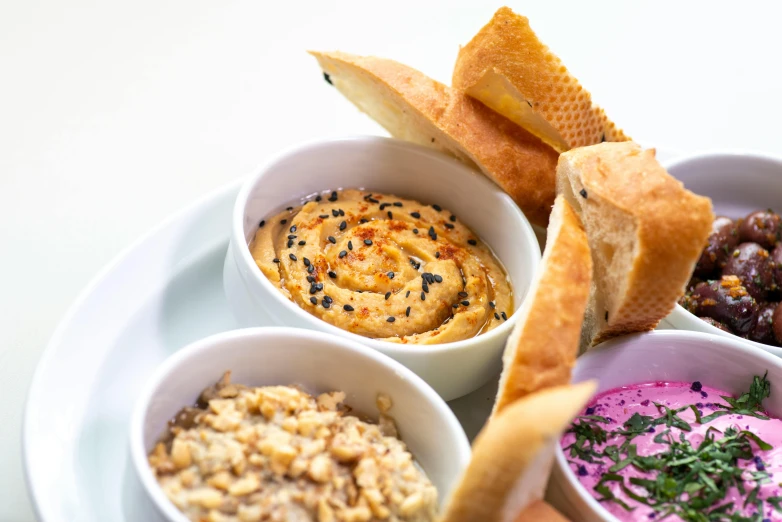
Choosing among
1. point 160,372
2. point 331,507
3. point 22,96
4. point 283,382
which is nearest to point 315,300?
point 283,382

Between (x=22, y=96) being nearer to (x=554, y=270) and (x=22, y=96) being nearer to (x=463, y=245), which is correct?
(x=463, y=245)

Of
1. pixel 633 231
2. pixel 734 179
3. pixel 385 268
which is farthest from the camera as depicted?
pixel 734 179

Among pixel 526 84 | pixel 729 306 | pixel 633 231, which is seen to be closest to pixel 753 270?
pixel 729 306

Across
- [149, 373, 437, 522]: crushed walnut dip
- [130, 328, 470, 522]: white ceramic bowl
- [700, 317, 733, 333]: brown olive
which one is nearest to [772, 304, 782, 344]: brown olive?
[700, 317, 733, 333]: brown olive

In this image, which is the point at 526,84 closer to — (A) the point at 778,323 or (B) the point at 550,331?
(B) the point at 550,331

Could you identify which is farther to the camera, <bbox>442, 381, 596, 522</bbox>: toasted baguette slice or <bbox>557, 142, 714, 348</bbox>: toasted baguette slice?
<bbox>557, 142, 714, 348</bbox>: toasted baguette slice

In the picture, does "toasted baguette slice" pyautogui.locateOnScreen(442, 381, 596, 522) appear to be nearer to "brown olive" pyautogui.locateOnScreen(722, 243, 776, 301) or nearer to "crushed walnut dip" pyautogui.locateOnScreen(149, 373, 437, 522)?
"crushed walnut dip" pyautogui.locateOnScreen(149, 373, 437, 522)
